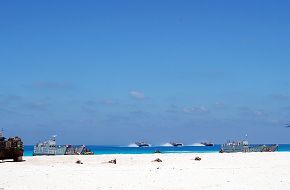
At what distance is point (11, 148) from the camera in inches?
1549

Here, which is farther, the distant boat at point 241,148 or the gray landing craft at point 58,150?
the distant boat at point 241,148

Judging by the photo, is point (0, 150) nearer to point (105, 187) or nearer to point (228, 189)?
point (105, 187)

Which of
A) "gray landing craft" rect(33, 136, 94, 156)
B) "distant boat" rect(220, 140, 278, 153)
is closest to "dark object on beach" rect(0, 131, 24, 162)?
"gray landing craft" rect(33, 136, 94, 156)

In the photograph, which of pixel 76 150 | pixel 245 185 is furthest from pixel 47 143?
pixel 245 185

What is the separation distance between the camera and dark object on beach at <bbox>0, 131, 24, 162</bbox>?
38.9 meters

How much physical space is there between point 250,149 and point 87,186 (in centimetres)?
5771

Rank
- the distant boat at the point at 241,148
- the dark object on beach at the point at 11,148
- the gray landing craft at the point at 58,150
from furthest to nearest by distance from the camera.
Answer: the distant boat at the point at 241,148 → the gray landing craft at the point at 58,150 → the dark object on beach at the point at 11,148

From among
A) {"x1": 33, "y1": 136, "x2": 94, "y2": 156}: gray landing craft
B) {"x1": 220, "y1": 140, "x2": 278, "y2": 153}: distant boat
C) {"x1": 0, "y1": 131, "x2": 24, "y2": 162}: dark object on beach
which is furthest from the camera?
{"x1": 220, "y1": 140, "x2": 278, "y2": 153}: distant boat

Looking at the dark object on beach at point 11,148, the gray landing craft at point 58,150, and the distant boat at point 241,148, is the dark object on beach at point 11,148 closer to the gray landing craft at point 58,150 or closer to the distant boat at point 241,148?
the gray landing craft at point 58,150

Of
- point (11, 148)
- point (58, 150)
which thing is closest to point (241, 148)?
point (58, 150)

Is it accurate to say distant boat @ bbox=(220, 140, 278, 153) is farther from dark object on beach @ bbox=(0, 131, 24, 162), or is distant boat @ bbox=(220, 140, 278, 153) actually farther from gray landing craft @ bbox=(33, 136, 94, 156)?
dark object on beach @ bbox=(0, 131, 24, 162)

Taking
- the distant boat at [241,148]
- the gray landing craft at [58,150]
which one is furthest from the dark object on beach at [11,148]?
the distant boat at [241,148]

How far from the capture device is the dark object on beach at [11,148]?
38875 mm

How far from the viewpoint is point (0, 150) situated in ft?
127
